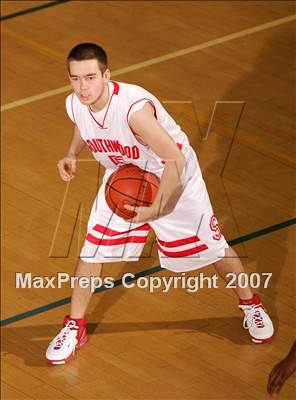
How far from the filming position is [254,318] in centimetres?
581

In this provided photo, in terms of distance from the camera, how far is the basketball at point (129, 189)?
5.15m

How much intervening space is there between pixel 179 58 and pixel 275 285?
115 inches

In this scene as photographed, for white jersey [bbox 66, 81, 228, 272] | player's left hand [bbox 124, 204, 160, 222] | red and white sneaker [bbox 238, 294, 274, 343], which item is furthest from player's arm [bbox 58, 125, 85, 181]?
red and white sneaker [bbox 238, 294, 274, 343]

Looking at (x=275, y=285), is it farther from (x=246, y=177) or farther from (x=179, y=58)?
(x=179, y=58)

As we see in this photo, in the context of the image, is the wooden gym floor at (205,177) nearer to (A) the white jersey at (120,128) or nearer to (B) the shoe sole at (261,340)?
(B) the shoe sole at (261,340)

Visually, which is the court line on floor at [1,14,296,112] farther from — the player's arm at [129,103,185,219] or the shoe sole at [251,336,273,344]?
the player's arm at [129,103,185,219]

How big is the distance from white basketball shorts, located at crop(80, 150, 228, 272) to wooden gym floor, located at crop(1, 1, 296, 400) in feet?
1.73

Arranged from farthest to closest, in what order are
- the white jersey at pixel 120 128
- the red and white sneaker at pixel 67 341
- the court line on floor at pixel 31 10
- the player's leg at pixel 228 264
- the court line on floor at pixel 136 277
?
1. the court line on floor at pixel 31 10
2. the court line on floor at pixel 136 277
3. the red and white sneaker at pixel 67 341
4. the player's leg at pixel 228 264
5. the white jersey at pixel 120 128

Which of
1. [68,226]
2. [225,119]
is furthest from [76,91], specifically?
[225,119]

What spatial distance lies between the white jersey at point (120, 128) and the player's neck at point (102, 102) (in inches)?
0.6

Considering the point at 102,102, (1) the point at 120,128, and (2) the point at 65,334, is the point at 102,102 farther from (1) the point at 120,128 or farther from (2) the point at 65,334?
(2) the point at 65,334

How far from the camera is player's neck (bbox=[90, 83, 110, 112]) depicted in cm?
514

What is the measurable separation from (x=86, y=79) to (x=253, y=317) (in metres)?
1.62

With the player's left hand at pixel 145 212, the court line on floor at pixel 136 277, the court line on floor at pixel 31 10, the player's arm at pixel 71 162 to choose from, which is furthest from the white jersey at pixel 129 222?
the court line on floor at pixel 31 10
